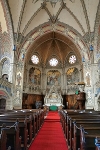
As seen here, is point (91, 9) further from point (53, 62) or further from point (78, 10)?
point (53, 62)

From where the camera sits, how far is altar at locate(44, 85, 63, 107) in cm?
2198

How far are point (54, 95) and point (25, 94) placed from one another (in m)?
5.11

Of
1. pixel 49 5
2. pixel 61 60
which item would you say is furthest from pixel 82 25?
pixel 61 60

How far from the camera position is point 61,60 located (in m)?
25.5

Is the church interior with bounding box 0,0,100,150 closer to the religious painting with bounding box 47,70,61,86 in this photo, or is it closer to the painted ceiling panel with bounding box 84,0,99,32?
the painted ceiling panel with bounding box 84,0,99,32

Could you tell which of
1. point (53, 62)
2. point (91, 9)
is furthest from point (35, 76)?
point (91, 9)

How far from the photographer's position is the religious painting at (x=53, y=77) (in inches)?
979

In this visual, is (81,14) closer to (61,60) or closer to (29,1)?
(29,1)

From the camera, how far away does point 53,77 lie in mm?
25141

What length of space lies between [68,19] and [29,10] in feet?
18.3

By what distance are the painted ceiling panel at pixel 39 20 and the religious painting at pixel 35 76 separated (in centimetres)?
698

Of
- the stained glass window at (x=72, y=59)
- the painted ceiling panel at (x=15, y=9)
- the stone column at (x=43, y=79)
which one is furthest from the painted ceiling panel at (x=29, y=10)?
the stained glass window at (x=72, y=59)

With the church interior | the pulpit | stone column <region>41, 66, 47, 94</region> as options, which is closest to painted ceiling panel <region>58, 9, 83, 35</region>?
the church interior

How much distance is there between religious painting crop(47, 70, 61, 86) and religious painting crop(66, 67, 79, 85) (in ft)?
5.77
